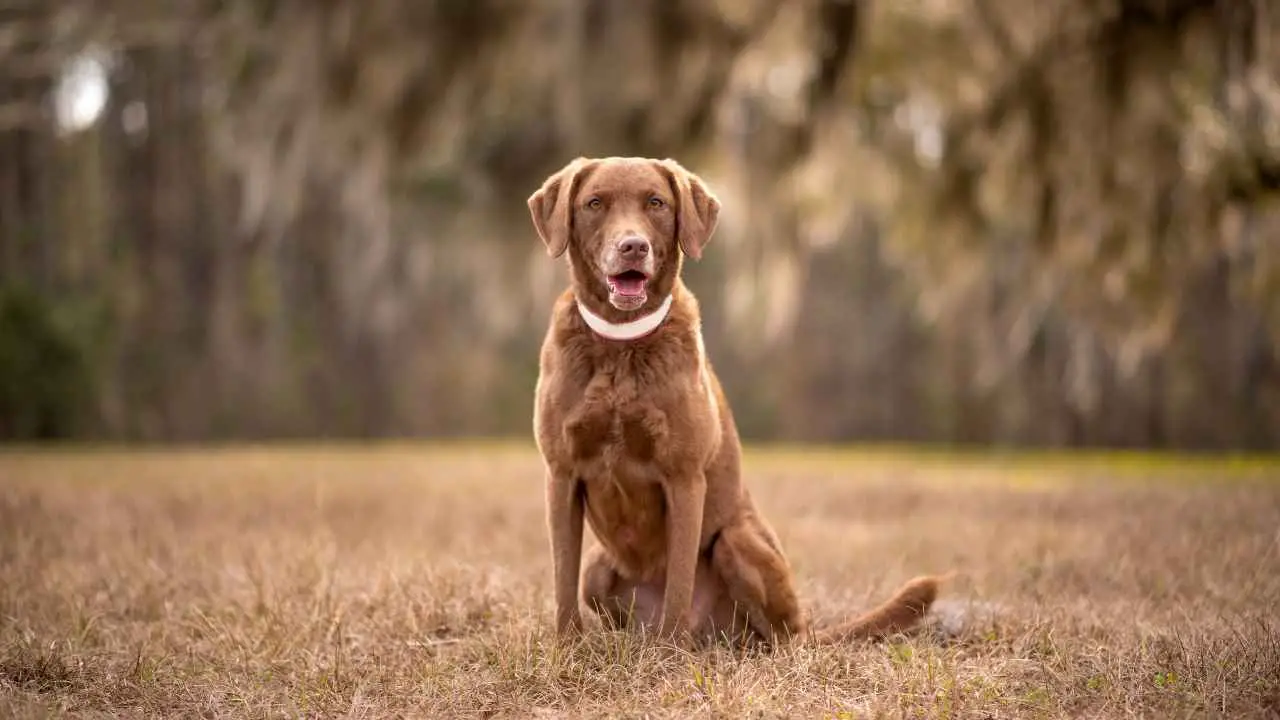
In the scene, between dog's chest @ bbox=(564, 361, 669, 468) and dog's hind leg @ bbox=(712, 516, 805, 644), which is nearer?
dog's chest @ bbox=(564, 361, 669, 468)

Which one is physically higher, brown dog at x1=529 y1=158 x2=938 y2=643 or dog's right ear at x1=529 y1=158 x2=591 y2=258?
dog's right ear at x1=529 y1=158 x2=591 y2=258

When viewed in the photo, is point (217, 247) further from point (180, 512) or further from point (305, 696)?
point (305, 696)

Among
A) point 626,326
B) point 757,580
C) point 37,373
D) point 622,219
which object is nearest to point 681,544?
point 757,580

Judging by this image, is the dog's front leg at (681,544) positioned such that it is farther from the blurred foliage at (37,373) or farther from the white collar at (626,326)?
the blurred foliage at (37,373)

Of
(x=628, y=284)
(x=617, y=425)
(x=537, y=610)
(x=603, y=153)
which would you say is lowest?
(x=537, y=610)

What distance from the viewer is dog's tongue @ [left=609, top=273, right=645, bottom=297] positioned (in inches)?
118

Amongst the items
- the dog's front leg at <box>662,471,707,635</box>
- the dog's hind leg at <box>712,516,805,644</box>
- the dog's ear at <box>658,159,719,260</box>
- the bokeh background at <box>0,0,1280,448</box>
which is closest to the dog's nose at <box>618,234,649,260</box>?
the dog's ear at <box>658,159,719,260</box>

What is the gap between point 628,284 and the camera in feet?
9.90

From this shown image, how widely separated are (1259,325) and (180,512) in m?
13.5

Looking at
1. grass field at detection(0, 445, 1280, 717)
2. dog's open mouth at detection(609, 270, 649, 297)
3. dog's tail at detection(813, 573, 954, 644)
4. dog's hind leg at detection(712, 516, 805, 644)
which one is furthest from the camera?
dog's tail at detection(813, 573, 954, 644)

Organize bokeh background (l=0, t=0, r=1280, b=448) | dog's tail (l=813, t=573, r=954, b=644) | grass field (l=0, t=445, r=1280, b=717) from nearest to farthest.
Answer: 1. grass field (l=0, t=445, r=1280, b=717)
2. dog's tail (l=813, t=573, r=954, b=644)
3. bokeh background (l=0, t=0, r=1280, b=448)

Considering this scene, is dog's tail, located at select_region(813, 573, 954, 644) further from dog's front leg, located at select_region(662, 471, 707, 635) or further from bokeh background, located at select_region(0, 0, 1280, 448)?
bokeh background, located at select_region(0, 0, 1280, 448)

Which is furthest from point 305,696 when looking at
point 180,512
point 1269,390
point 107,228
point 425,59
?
point 107,228

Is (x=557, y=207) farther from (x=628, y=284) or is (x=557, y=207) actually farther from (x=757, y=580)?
(x=757, y=580)
